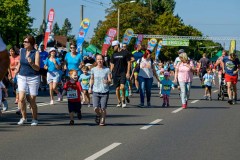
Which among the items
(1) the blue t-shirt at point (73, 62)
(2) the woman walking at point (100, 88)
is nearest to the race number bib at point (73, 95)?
(2) the woman walking at point (100, 88)

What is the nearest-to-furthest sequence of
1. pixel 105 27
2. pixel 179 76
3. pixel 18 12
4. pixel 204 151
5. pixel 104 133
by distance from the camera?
pixel 204 151 < pixel 104 133 < pixel 179 76 < pixel 18 12 < pixel 105 27

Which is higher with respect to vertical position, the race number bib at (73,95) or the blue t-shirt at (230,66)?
the blue t-shirt at (230,66)

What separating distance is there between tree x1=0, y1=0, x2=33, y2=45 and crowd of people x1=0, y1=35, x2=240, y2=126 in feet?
166

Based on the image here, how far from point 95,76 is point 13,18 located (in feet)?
212

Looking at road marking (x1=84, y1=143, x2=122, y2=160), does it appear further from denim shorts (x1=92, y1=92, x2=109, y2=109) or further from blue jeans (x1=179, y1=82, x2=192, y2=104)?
blue jeans (x1=179, y1=82, x2=192, y2=104)

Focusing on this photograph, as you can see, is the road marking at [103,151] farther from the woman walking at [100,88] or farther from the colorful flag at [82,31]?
the colorful flag at [82,31]

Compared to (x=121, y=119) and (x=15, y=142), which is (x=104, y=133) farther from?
(x=121, y=119)

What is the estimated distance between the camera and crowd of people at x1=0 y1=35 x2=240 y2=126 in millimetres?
11633

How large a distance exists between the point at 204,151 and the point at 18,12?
69.4 metres

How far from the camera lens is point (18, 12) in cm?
7588

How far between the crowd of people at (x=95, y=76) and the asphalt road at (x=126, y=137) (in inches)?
22.6

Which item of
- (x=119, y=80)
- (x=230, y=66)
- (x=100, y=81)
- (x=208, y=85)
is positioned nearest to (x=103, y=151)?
(x=100, y=81)

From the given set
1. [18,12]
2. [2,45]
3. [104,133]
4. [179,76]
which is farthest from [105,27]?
[2,45]

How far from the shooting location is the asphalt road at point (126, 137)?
27.0ft
